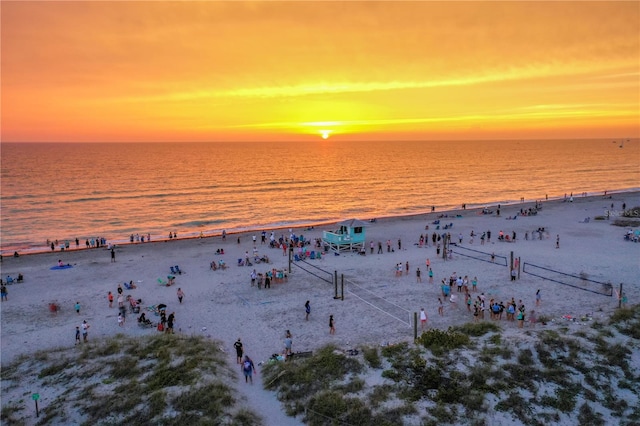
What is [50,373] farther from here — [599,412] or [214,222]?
[214,222]

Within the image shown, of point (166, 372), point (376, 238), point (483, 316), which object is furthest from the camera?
point (376, 238)

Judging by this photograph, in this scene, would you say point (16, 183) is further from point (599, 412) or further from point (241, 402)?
point (599, 412)

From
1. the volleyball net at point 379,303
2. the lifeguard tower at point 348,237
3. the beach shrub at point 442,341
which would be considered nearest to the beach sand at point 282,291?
the volleyball net at point 379,303

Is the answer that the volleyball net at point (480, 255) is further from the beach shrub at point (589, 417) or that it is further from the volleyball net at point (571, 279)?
the beach shrub at point (589, 417)

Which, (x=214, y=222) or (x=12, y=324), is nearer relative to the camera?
(x=12, y=324)

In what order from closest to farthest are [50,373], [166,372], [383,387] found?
[383,387]
[166,372]
[50,373]

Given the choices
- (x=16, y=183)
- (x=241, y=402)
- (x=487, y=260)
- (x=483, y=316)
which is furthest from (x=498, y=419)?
(x=16, y=183)

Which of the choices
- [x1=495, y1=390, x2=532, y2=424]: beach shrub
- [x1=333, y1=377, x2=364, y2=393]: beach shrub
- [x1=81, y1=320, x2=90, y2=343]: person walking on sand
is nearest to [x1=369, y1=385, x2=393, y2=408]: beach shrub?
[x1=333, y1=377, x2=364, y2=393]: beach shrub

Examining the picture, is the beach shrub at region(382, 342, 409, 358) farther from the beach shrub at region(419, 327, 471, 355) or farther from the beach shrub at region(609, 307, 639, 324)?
the beach shrub at region(609, 307, 639, 324)
